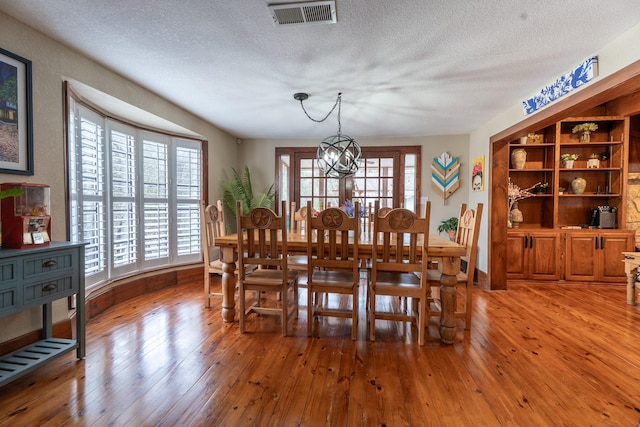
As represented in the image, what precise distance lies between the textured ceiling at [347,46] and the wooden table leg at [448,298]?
1.67m

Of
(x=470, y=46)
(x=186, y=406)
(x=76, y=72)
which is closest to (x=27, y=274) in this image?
(x=186, y=406)

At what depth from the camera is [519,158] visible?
4.34m

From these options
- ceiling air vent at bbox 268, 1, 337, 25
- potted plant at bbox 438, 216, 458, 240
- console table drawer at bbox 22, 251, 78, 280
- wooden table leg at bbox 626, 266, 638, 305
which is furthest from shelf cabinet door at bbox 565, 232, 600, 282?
console table drawer at bbox 22, 251, 78, 280

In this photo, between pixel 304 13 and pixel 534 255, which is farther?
pixel 534 255

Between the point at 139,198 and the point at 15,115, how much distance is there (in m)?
1.76

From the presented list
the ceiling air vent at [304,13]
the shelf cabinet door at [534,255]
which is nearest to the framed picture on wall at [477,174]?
the shelf cabinet door at [534,255]

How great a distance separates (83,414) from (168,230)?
275cm

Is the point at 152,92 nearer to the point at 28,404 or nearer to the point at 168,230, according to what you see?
the point at 168,230

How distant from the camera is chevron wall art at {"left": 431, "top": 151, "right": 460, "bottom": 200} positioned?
4.97m

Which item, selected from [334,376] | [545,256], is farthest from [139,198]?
[545,256]

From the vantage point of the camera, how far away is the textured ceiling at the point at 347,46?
183 centimetres

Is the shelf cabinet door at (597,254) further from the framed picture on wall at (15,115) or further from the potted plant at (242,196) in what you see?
the framed picture on wall at (15,115)

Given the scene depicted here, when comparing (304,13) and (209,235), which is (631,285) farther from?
(209,235)

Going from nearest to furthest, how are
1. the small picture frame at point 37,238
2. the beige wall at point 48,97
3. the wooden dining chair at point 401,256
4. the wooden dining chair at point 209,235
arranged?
the small picture frame at point 37,238, the beige wall at point 48,97, the wooden dining chair at point 401,256, the wooden dining chair at point 209,235
